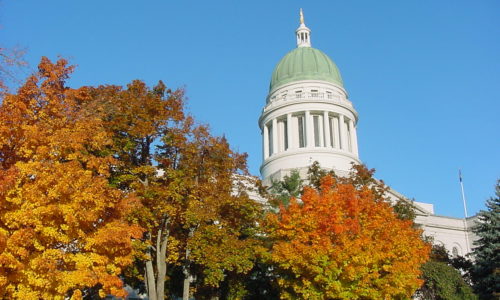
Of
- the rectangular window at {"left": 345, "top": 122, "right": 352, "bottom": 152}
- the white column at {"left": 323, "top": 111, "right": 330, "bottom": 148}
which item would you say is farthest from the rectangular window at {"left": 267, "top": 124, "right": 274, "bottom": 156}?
the rectangular window at {"left": 345, "top": 122, "right": 352, "bottom": 152}

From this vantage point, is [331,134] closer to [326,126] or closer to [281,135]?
[326,126]

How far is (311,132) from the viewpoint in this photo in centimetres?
5588

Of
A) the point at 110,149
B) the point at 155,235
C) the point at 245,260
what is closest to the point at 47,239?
the point at 110,149

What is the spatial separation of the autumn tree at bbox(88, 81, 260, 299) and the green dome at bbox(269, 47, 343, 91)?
37.6 metres

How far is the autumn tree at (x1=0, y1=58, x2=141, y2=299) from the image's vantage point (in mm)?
15562

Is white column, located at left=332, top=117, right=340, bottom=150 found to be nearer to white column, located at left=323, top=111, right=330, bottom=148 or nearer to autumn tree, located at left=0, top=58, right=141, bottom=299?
white column, located at left=323, top=111, right=330, bottom=148

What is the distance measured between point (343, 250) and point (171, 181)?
7.45 meters

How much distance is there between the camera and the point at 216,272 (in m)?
21.4

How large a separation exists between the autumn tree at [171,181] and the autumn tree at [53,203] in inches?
89.1

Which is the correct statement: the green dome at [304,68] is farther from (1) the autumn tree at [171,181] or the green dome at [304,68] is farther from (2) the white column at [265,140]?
(1) the autumn tree at [171,181]

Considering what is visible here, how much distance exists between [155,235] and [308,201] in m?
6.74

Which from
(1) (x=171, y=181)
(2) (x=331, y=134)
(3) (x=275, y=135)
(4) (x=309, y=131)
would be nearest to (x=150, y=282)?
(1) (x=171, y=181)

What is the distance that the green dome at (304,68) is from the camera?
195ft

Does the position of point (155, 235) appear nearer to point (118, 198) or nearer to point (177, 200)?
point (177, 200)
